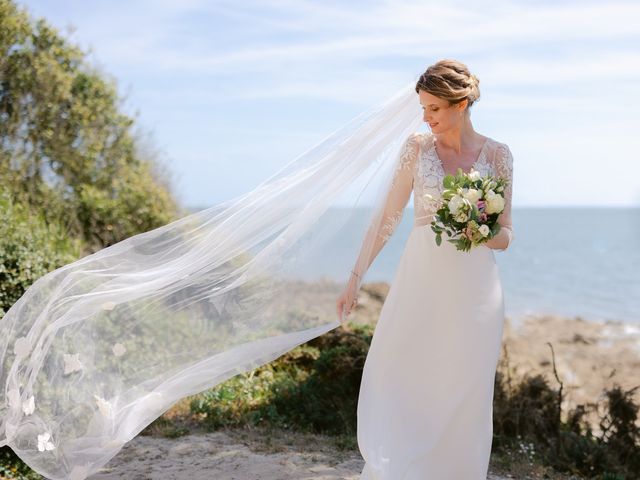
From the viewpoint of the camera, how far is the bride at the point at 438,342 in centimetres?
444

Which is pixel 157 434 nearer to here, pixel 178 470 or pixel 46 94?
pixel 178 470

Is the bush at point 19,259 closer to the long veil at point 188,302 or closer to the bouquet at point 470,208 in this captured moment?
the long veil at point 188,302

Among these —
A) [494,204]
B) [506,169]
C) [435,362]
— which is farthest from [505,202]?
[435,362]

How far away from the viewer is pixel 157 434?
21.8ft

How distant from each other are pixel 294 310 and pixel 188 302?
71 cm

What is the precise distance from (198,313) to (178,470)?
4.67 feet

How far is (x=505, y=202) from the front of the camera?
4.44 m

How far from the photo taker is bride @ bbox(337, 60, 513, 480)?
175 inches

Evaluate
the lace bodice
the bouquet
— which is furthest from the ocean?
the bouquet

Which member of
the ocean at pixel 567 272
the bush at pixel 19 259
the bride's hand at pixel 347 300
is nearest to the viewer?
the bride's hand at pixel 347 300

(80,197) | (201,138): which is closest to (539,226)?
(201,138)

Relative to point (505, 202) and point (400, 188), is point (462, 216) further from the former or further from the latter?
point (400, 188)

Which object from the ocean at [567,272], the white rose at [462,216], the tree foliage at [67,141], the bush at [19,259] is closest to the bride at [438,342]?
the white rose at [462,216]

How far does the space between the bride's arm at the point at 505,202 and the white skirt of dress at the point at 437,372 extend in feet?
0.59
